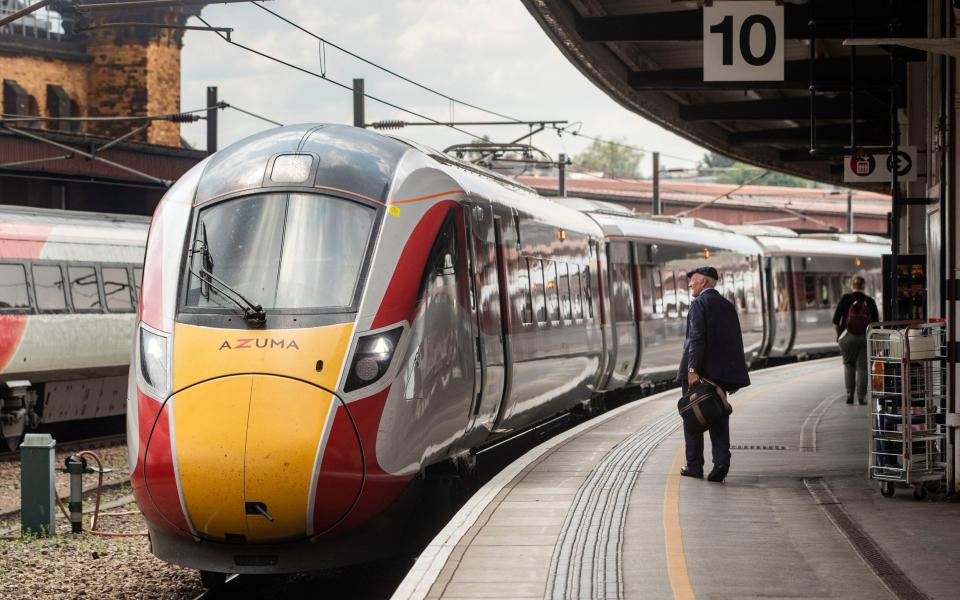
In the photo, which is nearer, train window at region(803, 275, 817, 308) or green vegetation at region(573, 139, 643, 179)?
train window at region(803, 275, 817, 308)

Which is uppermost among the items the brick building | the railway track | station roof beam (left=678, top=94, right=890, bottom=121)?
the brick building

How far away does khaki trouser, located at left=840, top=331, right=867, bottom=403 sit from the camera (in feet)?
59.9

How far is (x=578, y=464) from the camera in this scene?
12516 mm

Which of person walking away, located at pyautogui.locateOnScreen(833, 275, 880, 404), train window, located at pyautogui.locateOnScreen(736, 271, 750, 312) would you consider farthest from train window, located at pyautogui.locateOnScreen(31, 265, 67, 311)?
train window, located at pyautogui.locateOnScreen(736, 271, 750, 312)

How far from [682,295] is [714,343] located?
612 inches

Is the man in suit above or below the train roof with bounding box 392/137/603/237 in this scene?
below

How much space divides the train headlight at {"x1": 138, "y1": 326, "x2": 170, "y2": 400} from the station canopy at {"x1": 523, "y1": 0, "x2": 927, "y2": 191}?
16.3 feet

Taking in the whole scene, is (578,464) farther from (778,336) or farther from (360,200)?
(778,336)

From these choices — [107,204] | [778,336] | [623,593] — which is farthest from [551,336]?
[107,204]

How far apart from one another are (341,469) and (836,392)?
14.2 m

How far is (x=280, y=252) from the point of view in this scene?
31.6ft

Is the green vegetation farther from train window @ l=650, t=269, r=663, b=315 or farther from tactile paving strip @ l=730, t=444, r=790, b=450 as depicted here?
tactile paving strip @ l=730, t=444, r=790, b=450

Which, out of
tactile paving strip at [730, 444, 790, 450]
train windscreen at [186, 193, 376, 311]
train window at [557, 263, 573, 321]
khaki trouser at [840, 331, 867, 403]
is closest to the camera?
train windscreen at [186, 193, 376, 311]

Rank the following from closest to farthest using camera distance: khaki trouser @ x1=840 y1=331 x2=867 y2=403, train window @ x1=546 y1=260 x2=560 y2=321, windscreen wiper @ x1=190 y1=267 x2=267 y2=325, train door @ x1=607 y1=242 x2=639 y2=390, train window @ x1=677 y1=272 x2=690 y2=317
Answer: windscreen wiper @ x1=190 y1=267 x2=267 y2=325, train window @ x1=546 y1=260 x2=560 y2=321, khaki trouser @ x1=840 y1=331 x2=867 y2=403, train door @ x1=607 y1=242 x2=639 y2=390, train window @ x1=677 y1=272 x2=690 y2=317
